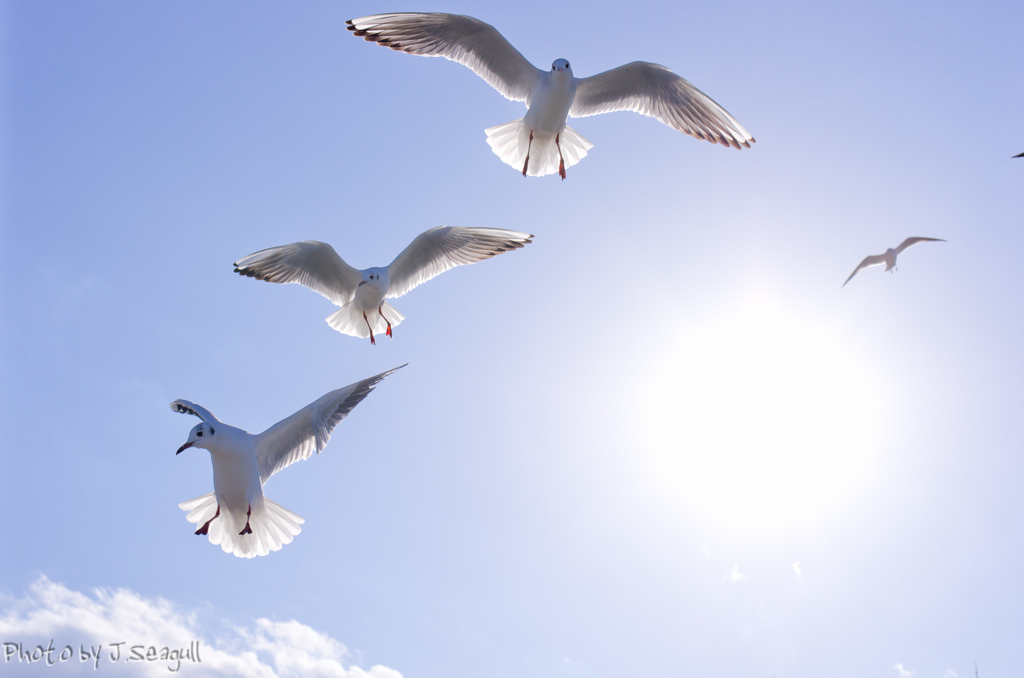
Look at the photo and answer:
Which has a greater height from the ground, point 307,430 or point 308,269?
point 308,269

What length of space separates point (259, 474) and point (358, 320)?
105 inches

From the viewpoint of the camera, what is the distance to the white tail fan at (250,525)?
7129 millimetres

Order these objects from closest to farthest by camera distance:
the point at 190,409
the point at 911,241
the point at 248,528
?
the point at 190,409 → the point at 248,528 → the point at 911,241

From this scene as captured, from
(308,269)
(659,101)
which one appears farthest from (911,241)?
(308,269)

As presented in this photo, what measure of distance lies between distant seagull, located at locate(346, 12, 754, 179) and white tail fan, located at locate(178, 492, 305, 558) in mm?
3952

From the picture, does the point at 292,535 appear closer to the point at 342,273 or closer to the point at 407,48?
the point at 342,273

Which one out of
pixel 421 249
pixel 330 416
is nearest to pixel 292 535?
pixel 330 416

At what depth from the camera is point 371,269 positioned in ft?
29.0

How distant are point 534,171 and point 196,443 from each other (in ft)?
13.4

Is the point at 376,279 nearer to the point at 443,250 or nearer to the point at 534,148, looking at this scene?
the point at 443,250

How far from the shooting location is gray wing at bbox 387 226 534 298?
9000 mm

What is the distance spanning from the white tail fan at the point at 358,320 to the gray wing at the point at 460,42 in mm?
2579

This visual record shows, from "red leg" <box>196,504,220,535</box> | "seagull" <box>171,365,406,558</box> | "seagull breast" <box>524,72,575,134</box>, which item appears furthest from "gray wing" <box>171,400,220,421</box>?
"seagull breast" <box>524,72,575,134</box>

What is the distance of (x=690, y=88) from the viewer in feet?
27.5
